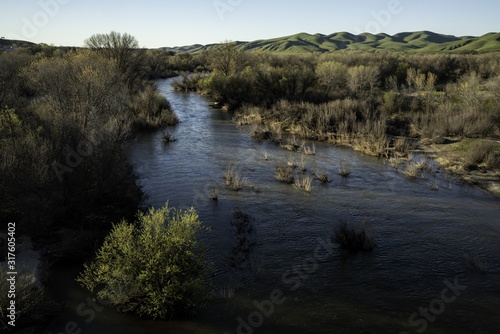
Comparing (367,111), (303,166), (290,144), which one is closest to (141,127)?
(290,144)

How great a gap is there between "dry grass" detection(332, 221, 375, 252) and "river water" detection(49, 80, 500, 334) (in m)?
0.26

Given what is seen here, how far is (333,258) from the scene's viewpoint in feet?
38.1

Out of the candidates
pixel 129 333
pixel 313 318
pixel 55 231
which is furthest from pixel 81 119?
pixel 313 318

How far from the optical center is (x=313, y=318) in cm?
891

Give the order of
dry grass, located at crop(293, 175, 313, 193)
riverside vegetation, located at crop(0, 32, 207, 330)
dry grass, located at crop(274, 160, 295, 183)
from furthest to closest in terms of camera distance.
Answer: dry grass, located at crop(274, 160, 295, 183) → dry grass, located at crop(293, 175, 313, 193) → riverside vegetation, located at crop(0, 32, 207, 330)

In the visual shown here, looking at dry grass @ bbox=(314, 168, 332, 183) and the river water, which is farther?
dry grass @ bbox=(314, 168, 332, 183)

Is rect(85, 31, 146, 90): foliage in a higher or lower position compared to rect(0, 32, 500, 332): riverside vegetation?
higher

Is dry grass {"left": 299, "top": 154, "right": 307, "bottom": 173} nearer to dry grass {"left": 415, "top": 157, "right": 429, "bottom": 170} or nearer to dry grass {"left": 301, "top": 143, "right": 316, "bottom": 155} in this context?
dry grass {"left": 301, "top": 143, "right": 316, "bottom": 155}

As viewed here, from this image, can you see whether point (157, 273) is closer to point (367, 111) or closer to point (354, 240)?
point (354, 240)

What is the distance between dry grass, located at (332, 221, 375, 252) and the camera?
472 inches

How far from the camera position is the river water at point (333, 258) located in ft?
28.8

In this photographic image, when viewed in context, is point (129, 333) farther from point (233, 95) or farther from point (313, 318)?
point (233, 95)

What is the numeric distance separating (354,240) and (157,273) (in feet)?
21.8

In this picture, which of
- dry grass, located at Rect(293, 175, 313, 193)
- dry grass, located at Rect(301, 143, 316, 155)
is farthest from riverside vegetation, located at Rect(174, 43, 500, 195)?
dry grass, located at Rect(293, 175, 313, 193)
